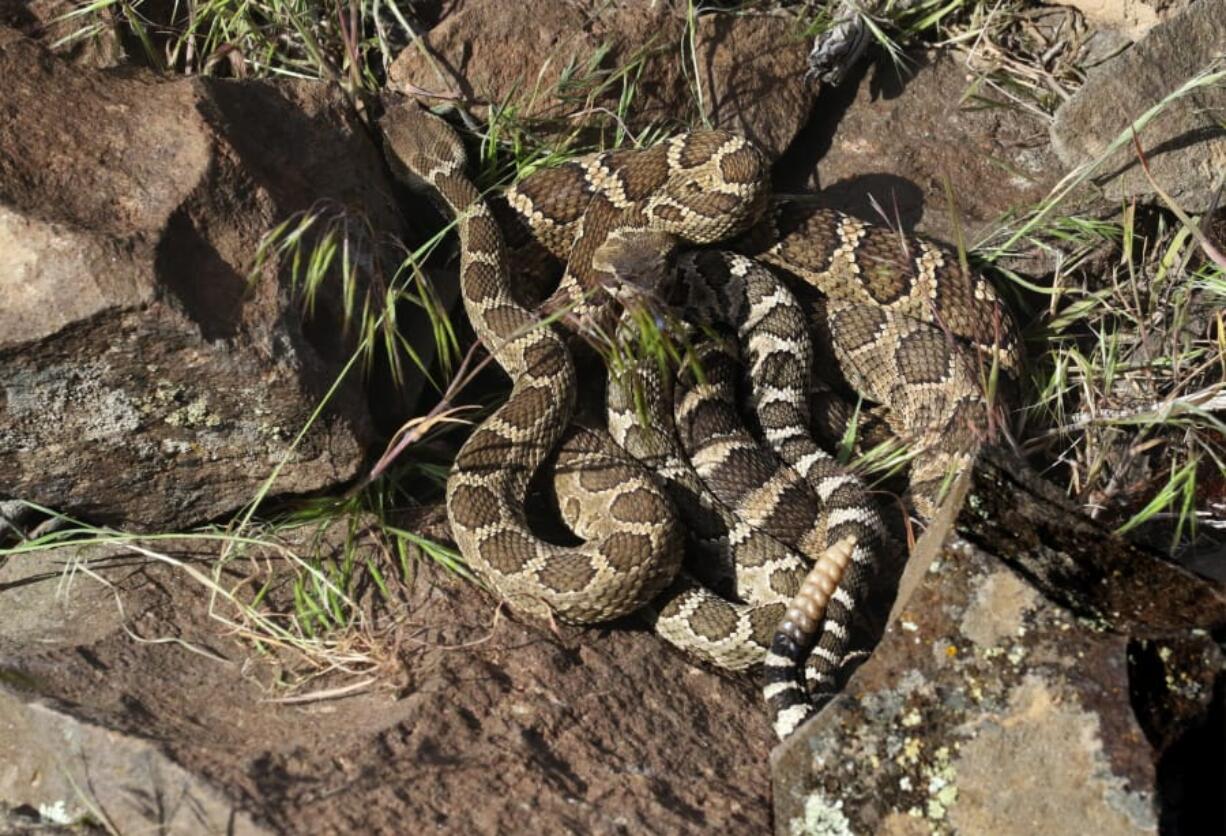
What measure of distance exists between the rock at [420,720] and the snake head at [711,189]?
1.91 m

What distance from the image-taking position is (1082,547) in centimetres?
373

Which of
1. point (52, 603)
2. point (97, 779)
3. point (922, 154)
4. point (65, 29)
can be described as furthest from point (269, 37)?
point (97, 779)

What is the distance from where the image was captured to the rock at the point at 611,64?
18.7 feet

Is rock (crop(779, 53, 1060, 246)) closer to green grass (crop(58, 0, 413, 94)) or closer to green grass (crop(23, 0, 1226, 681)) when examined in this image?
green grass (crop(23, 0, 1226, 681))

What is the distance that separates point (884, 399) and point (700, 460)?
94 cm

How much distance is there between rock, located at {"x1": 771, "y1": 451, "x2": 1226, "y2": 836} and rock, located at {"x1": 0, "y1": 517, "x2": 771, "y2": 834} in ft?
1.24

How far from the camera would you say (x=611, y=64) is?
19.0 feet

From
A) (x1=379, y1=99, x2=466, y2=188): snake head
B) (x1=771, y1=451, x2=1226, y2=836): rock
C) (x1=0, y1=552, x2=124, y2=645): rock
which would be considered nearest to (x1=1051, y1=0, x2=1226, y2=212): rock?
(x1=771, y1=451, x2=1226, y2=836): rock

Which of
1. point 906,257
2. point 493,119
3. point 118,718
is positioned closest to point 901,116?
point 906,257

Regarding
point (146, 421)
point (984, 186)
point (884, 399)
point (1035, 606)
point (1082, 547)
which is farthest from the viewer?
point (984, 186)

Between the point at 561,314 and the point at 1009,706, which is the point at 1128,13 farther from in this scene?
the point at 1009,706

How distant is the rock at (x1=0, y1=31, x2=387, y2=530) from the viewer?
4.07 meters

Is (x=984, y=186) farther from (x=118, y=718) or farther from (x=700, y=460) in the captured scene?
(x=118, y=718)

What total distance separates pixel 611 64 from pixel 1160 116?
2.39 meters
